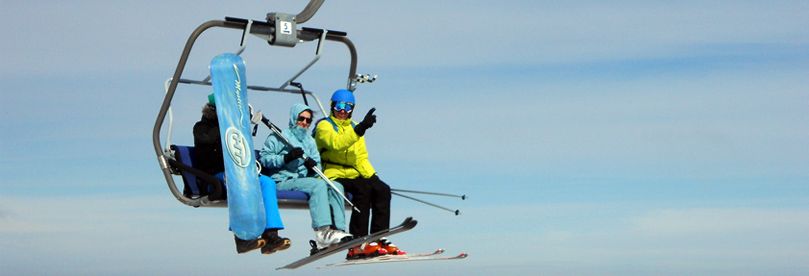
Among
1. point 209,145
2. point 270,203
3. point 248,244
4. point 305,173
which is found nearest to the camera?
point 248,244

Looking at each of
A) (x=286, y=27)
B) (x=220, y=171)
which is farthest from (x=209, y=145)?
(x=286, y=27)

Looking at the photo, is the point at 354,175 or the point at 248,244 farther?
the point at 354,175

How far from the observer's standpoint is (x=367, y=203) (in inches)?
638

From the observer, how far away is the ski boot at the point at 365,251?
53.0 feet

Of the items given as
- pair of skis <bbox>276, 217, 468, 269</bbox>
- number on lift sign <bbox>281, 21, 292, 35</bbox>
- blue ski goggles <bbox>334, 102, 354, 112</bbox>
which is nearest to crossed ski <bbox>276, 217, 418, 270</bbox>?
pair of skis <bbox>276, 217, 468, 269</bbox>

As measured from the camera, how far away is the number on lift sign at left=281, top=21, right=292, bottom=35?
1573 centimetres

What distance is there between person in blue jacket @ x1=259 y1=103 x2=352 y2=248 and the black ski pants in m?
0.18

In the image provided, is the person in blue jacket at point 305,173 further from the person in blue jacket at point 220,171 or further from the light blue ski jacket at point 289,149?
the person in blue jacket at point 220,171

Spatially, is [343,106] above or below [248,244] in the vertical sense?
above

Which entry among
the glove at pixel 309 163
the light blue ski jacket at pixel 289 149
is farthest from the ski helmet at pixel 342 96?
the glove at pixel 309 163

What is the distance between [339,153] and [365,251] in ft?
3.41

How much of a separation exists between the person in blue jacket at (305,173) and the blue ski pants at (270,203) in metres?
0.35

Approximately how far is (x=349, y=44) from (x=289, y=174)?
1.58 meters

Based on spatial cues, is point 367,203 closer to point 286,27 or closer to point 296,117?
point 296,117
